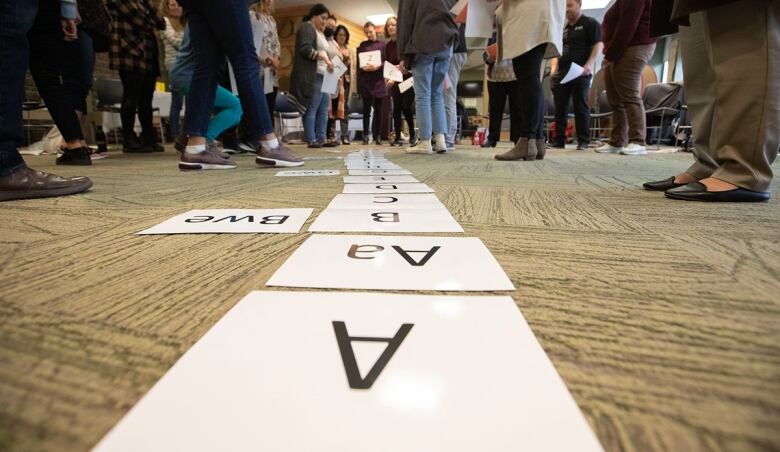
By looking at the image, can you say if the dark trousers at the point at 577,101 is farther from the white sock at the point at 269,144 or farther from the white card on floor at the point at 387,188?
the white card on floor at the point at 387,188

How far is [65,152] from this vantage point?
6.63 ft

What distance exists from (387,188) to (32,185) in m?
0.86

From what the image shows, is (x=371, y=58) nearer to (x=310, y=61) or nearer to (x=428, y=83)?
(x=310, y=61)

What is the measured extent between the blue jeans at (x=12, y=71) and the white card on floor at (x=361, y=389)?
0.95 metres

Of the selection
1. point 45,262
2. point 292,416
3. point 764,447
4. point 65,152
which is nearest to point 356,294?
point 292,416

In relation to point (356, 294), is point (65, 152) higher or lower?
higher

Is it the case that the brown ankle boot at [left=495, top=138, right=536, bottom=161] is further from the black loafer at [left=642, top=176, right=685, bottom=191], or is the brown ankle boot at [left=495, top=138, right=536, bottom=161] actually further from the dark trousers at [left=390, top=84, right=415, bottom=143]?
the dark trousers at [left=390, top=84, right=415, bottom=143]

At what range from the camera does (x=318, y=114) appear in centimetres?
409

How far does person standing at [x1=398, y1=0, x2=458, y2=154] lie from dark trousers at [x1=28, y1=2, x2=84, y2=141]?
1670 mm

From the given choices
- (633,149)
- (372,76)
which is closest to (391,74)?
(372,76)

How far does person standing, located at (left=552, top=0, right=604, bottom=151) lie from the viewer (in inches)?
129

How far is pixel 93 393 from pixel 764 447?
403 mm

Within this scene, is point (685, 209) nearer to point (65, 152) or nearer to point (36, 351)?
point (36, 351)

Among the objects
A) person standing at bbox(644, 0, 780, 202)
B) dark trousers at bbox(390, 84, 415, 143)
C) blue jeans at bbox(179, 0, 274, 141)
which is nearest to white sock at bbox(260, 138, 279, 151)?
blue jeans at bbox(179, 0, 274, 141)
